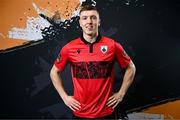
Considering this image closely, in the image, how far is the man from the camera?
2.39 metres

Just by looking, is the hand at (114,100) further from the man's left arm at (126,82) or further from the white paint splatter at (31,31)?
the white paint splatter at (31,31)

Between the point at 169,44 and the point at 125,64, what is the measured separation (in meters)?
0.44

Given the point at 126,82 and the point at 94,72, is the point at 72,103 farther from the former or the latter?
the point at 126,82

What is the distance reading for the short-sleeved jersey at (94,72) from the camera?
239 centimetres

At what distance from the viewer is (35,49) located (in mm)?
2592

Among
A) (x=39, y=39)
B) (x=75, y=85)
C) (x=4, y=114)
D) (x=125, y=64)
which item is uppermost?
(x=39, y=39)

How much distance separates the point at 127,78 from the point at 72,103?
52 centimetres

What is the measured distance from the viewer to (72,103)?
2471 millimetres

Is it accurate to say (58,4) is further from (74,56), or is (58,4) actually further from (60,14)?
(74,56)

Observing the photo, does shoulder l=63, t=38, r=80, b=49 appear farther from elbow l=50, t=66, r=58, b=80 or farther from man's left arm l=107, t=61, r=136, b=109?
man's left arm l=107, t=61, r=136, b=109

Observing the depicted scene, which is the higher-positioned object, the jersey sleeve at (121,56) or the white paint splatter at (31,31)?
the white paint splatter at (31,31)

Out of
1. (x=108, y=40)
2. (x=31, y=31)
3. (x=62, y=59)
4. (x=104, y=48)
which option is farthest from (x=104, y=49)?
(x=31, y=31)

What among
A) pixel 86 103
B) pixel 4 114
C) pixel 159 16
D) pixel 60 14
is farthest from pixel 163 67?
pixel 4 114

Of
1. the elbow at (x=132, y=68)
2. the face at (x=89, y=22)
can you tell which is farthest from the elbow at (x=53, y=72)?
the elbow at (x=132, y=68)
